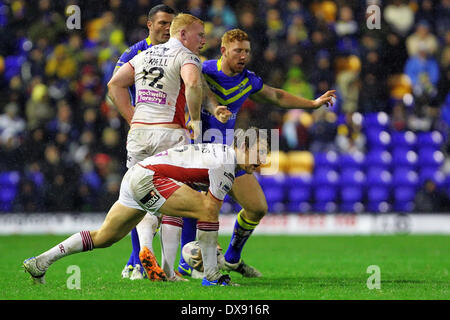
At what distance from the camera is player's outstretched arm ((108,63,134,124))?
Result: 793 centimetres

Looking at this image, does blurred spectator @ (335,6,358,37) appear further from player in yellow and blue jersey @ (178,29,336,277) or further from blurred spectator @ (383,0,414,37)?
player in yellow and blue jersey @ (178,29,336,277)

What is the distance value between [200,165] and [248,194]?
1.54 metres

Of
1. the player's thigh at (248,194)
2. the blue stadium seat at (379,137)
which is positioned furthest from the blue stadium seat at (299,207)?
the player's thigh at (248,194)

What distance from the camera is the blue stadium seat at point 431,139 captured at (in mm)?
16812

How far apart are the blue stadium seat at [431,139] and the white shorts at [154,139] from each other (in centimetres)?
1007

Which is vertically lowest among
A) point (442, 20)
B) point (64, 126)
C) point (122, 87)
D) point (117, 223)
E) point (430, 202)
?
point (430, 202)

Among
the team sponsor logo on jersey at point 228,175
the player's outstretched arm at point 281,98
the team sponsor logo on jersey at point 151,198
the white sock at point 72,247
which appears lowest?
the white sock at point 72,247

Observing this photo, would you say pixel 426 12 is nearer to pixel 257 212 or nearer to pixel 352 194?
pixel 352 194

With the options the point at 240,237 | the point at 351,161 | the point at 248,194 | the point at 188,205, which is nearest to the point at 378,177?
the point at 351,161

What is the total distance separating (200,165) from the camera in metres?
6.94

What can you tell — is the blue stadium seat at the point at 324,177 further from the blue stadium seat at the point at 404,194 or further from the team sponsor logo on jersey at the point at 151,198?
the team sponsor logo on jersey at the point at 151,198
